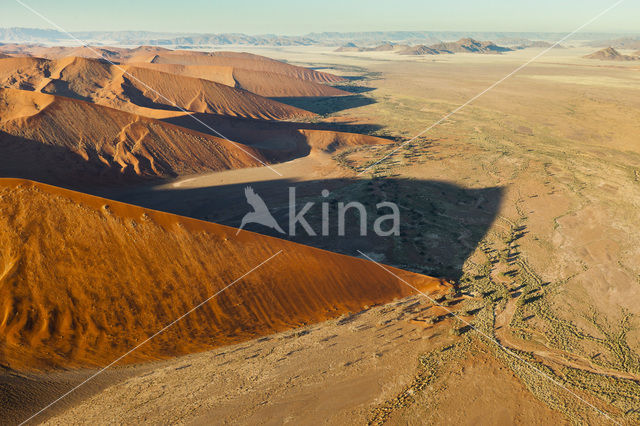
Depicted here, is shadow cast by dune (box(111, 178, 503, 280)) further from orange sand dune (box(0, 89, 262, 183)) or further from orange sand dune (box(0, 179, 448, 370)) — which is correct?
orange sand dune (box(0, 179, 448, 370))

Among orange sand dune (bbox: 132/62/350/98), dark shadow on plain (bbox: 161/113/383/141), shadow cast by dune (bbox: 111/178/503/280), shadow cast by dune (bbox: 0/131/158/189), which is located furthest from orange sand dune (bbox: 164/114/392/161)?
orange sand dune (bbox: 132/62/350/98)

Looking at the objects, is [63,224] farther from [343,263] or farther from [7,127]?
[7,127]

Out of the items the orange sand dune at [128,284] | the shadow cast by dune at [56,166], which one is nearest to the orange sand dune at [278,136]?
the shadow cast by dune at [56,166]

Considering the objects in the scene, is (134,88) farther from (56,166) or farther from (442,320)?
(442,320)

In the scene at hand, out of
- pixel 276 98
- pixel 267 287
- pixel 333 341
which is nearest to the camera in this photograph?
pixel 333 341

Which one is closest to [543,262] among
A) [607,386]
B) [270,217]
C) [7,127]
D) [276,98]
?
[607,386]

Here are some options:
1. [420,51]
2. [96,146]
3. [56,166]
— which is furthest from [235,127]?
[420,51]

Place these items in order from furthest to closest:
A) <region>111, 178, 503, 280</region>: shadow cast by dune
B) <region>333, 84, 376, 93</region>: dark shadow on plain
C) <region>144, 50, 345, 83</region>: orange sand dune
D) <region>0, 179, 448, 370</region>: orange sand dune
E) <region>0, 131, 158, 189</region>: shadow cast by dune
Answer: <region>144, 50, 345, 83</region>: orange sand dune → <region>333, 84, 376, 93</region>: dark shadow on plain → <region>0, 131, 158, 189</region>: shadow cast by dune → <region>111, 178, 503, 280</region>: shadow cast by dune → <region>0, 179, 448, 370</region>: orange sand dune
